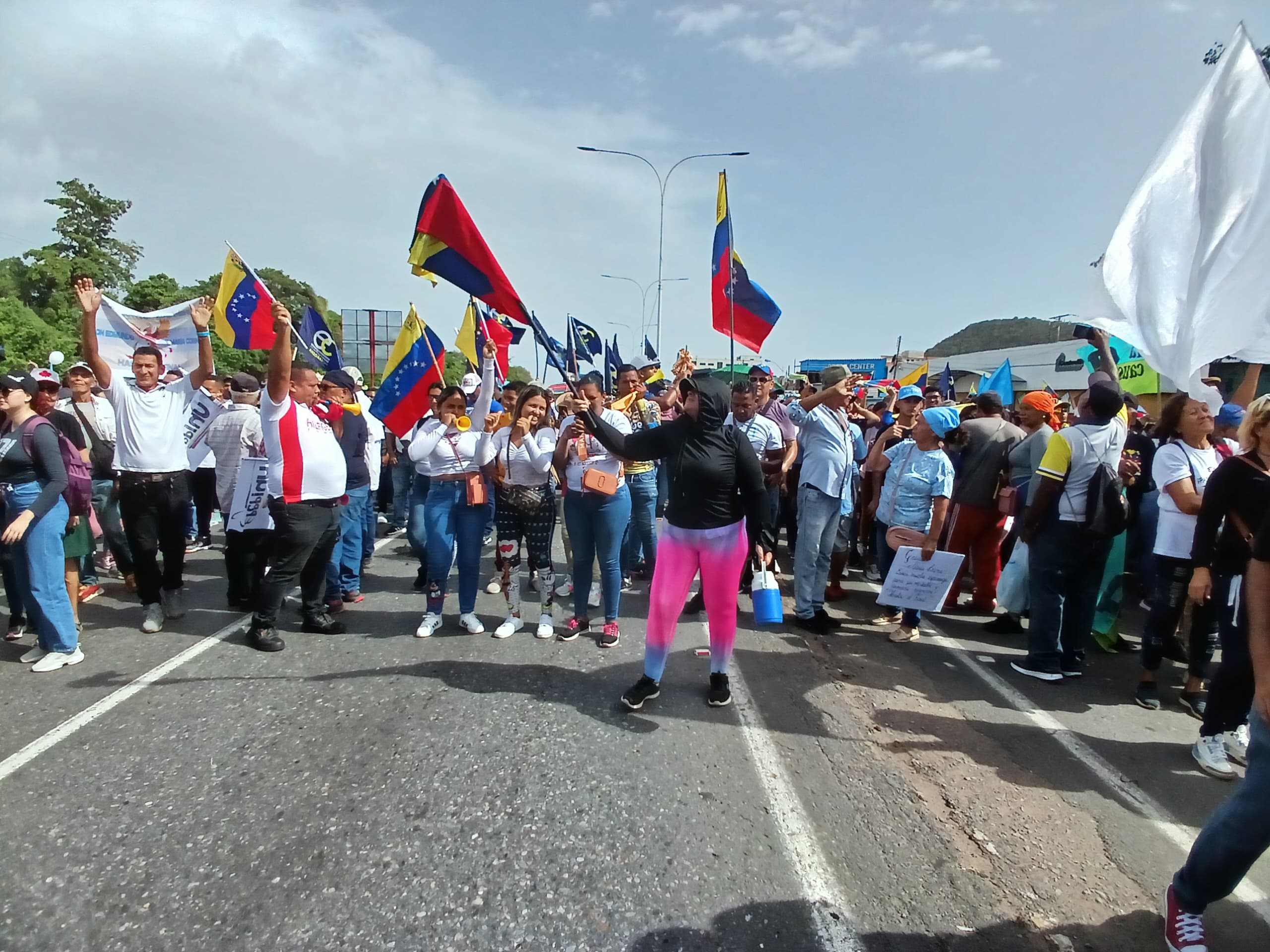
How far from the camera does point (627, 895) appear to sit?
8.09ft

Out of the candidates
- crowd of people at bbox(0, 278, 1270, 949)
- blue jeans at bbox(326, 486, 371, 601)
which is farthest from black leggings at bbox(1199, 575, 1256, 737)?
blue jeans at bbox(326, 486, 371, 601)

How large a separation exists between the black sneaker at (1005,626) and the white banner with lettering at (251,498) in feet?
18.9

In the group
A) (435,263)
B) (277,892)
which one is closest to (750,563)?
(435,263)

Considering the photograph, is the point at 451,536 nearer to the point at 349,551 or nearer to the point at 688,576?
the point at 349,551

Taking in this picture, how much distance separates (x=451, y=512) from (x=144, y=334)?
525 cm

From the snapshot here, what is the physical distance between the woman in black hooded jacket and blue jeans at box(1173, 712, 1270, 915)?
7.25 ft

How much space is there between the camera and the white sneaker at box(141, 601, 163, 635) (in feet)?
16.6

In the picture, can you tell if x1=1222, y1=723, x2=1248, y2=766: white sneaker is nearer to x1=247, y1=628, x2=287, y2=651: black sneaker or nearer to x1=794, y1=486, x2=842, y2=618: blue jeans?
x1=794, y1=486, x2=842, y2=618: blue jeans

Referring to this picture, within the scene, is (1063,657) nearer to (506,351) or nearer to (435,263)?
(435,263)

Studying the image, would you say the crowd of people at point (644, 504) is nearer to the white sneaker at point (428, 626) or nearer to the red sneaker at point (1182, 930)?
the white sneaker at point (428, 626)

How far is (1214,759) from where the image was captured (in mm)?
3549

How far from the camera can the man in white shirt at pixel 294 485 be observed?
4648mm

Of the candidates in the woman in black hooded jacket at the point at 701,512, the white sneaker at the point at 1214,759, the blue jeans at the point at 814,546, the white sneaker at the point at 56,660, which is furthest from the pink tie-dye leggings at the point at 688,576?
the white sneaker at the point at 56,660

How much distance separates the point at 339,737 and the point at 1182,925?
3489 mm
